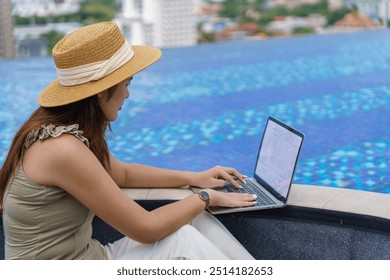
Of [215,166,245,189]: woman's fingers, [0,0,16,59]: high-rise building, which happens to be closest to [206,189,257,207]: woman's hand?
[215,166,245,189]: woman's fingers

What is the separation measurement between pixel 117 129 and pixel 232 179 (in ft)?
12.4

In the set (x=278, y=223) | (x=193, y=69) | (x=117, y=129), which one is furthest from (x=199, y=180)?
(x=193, y=69)

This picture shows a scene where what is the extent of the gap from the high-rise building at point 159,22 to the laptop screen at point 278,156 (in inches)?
556

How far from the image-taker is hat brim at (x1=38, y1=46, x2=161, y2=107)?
1821 mm

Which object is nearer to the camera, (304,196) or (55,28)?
(304,196)

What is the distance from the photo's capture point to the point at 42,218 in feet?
6.00

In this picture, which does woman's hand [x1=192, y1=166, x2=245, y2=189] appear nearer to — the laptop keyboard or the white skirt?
the laptop keyboard

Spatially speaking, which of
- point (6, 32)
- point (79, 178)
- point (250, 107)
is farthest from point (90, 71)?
point (6, 32)

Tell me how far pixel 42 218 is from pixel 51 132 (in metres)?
0.24

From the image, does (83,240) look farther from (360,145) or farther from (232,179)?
(360,145)

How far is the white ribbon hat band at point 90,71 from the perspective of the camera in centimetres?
187

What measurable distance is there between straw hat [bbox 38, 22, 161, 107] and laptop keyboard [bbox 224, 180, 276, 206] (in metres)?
0.62

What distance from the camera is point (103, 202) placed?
179 cm

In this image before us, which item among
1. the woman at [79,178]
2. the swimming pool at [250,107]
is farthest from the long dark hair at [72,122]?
the swimming pool at [250,107]
